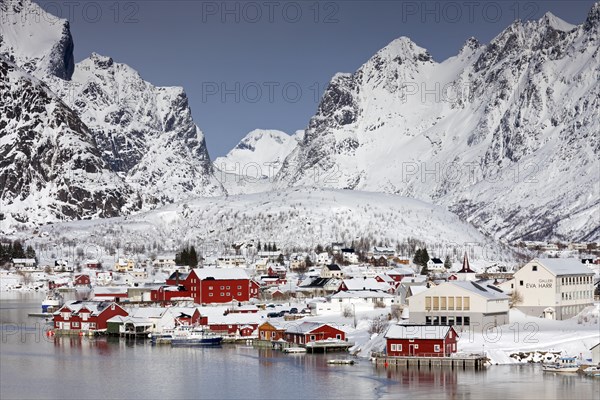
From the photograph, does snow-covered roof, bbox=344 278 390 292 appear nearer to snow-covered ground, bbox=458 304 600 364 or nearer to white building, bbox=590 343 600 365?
snow-covered ground, bbox=458 304 600 364

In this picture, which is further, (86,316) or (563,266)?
(86,316)

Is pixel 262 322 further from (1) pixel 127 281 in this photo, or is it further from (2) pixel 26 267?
(2) pixel 26 267

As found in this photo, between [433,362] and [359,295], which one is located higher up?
[359,295]

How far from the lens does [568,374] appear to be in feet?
205

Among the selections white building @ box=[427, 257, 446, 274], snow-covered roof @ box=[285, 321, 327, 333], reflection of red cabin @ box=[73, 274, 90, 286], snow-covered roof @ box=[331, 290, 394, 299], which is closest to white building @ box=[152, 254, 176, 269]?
reflection of red cabin @ box=[73, 274, 90, 286]

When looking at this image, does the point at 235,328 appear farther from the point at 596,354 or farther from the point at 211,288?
the point at 211,288

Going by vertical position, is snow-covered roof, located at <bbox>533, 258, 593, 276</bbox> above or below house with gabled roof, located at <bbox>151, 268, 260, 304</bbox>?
above

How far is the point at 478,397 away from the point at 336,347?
2030 cm

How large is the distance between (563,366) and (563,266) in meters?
21.5

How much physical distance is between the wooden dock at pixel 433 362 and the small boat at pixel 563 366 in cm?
372

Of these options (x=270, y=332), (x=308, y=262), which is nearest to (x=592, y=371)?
(x=270, y=332)

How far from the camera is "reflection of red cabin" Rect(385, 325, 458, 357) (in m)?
66.7

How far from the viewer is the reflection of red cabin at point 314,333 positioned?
7562 cm

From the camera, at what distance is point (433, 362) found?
66312 millimetres
